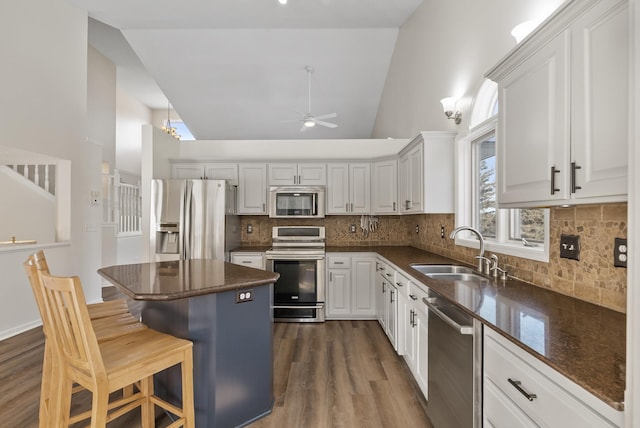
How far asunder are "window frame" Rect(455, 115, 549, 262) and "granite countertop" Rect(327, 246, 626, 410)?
1.13 feet

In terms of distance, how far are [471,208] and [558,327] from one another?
1881 millimetres

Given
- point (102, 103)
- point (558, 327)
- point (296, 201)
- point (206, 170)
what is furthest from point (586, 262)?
point (102, 103)

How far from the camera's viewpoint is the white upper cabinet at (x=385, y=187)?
4.13 metres

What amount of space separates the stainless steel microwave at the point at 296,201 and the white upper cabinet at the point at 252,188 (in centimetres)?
20

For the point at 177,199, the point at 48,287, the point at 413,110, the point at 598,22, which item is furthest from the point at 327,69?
the point at 48,287

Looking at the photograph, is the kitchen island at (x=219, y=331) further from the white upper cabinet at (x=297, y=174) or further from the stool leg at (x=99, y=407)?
the white upper cabinet at (x=297, y=174)

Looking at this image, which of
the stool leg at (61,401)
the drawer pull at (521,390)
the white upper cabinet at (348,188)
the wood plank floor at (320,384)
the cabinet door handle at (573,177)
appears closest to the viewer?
the drawer pull at (521,390)

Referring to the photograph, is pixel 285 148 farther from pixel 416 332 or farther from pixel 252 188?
pixel 416 332

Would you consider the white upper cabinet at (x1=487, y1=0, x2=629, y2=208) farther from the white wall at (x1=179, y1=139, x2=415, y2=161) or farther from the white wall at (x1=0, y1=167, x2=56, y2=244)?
the white wall at (x1=0, y1=167, x2=56, y2=244)

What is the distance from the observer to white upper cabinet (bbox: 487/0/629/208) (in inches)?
41.3

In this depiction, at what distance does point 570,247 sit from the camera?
164cm

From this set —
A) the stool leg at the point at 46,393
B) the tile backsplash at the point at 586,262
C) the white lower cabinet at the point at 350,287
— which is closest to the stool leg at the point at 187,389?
the stool leg at the point at 46,393

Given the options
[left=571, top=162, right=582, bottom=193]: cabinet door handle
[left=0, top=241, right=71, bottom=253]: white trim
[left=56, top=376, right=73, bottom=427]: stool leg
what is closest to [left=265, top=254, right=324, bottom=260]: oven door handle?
[left=56, top=376, right=73, bottom=427]: stool leg

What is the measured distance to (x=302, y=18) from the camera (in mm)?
4500
